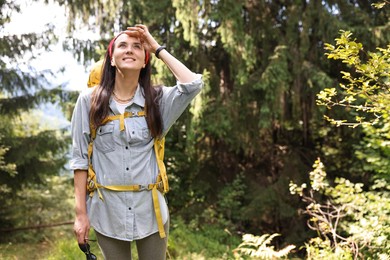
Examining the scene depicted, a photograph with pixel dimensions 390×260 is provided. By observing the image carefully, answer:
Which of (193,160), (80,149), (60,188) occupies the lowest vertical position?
(60,188)

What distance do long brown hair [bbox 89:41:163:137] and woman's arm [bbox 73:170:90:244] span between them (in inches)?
10.1

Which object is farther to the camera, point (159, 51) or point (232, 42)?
point (232, 42)

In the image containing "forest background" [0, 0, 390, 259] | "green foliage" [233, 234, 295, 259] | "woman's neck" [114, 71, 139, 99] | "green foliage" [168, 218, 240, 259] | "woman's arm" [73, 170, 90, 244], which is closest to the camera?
"woman's arm" [73, 170, 90, 244]

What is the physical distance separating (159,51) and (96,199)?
79 cm

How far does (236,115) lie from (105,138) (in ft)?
18.4

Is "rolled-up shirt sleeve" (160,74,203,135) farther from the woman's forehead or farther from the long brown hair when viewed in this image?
the woman's forehead

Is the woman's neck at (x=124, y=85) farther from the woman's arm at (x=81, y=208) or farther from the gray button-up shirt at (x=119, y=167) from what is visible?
the woman's arm at (x=81, y=208)

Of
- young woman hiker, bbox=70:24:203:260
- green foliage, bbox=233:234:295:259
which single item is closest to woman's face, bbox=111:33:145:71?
young woman hiker, bbox=70:24:203:260

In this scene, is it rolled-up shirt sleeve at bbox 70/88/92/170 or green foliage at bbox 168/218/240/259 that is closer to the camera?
rolled-up shirt sleeve at bbox 70/88/92/170

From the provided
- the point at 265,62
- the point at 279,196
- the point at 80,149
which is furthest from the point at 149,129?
the point at 279,196

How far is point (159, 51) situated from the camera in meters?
2.19

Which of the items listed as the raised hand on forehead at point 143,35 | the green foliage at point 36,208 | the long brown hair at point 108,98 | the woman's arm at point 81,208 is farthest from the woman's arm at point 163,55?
the green foliage at point 36,208

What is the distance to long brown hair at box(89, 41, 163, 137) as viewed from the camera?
208cm

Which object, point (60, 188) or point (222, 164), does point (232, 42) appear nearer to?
point (222, 164)
